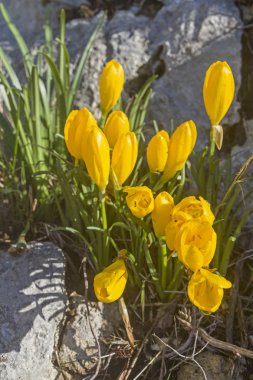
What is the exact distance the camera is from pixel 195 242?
1475 millimetres

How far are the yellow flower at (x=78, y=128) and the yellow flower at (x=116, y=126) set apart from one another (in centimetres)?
8

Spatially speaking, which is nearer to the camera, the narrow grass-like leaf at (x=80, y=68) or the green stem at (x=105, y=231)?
the green stem at (x=105, y=231)

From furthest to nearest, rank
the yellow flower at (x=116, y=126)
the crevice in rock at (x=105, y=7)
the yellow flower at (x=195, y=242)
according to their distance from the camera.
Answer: the crevice in rock at (x=105, y=7), the yellow flower at (x=116, y=126), the yellow flower at (x=195, y=242)

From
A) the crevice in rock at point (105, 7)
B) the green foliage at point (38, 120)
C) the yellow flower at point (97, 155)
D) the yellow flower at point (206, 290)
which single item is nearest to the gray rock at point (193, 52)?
the crevice in rock at point (105, 7)

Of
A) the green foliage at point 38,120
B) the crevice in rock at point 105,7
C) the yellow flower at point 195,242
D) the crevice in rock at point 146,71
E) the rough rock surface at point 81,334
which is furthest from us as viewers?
the crevice in rock at point 105,7

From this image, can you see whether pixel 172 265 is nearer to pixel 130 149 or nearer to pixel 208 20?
pixel 130 149

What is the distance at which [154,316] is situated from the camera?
1.95 meters

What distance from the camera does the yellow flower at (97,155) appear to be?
1531mm

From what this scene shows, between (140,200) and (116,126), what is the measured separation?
27cm

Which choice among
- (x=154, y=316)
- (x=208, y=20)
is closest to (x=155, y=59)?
(x=208, y=20)

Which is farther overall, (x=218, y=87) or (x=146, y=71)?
(x=146, y=71)

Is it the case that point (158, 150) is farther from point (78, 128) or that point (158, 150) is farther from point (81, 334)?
point (81, 334)

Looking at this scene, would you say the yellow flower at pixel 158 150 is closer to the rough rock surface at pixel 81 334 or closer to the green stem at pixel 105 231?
the green stem at pixel 105 231

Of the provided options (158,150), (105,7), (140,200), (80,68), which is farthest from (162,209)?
(105,7)
